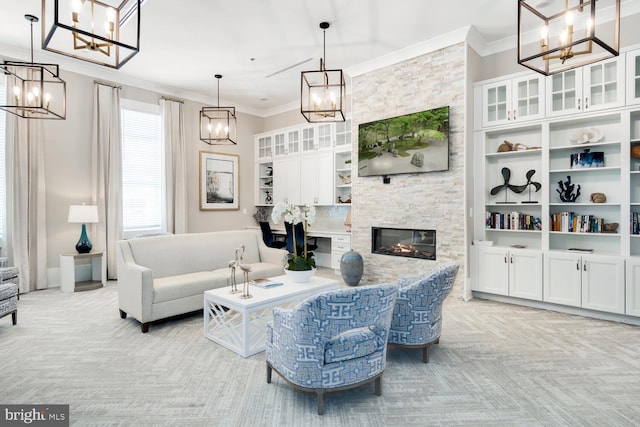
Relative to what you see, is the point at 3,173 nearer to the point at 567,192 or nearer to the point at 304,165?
the point at 304,165

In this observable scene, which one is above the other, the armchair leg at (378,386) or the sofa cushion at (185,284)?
the sofa cushion at (185,284)

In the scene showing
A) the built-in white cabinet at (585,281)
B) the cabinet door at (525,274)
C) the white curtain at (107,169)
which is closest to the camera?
the built-in white cabinet at (585,281)

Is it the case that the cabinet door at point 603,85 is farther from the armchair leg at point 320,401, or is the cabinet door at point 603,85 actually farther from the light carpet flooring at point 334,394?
the armchair leg at point 320,401

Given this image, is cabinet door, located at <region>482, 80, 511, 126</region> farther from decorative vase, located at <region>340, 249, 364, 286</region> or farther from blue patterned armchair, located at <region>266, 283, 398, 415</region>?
blue patterned armchair, located at <region>266, 283, 398, 415</region>

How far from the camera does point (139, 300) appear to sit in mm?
3486

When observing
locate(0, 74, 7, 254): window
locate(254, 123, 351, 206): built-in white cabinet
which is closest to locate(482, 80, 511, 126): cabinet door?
locate(254, 123, 351, 206): built-in white cabinet

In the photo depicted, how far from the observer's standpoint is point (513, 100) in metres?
4.50

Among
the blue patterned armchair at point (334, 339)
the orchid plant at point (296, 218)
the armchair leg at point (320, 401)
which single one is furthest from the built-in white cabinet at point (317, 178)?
the armchair leg at point (320, 401)

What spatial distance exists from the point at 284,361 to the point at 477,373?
1.48 meters

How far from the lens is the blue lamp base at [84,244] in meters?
5.32

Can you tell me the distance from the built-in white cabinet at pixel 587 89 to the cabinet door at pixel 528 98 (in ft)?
0.30

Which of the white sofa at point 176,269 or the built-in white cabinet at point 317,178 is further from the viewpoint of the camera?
the built-in white cabinet at point 317,178

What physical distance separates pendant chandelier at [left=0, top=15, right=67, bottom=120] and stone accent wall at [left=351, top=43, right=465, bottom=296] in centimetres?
416

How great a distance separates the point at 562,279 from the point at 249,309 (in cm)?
359
